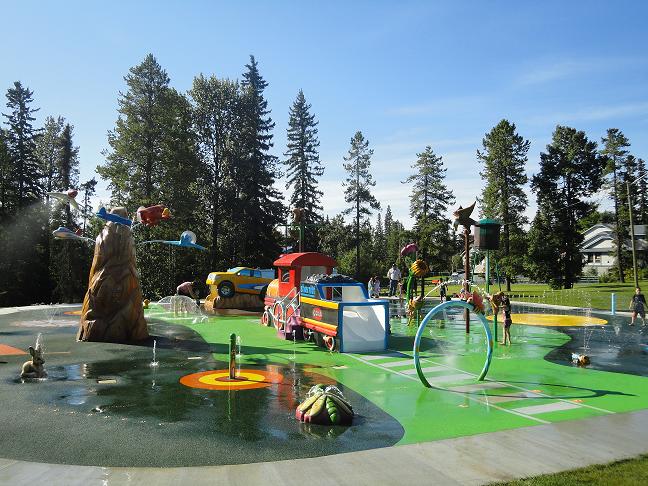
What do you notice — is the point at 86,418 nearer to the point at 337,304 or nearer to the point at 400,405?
the point at 400,405

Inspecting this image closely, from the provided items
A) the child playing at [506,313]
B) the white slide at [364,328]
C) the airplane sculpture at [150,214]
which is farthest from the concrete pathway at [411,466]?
the airplane sculpture at [150,214]

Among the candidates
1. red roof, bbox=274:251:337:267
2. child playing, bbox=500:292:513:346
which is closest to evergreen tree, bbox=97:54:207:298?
red roof, bbox=274:251:337:267

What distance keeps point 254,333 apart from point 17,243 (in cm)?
Answer: 3701

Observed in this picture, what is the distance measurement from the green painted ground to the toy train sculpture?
2.14ft

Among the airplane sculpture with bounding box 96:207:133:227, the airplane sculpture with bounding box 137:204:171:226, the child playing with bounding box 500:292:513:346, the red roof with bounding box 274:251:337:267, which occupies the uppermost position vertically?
the airplane sculpture with bounding box 137:204:171:226

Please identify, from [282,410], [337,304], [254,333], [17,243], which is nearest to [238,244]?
[17,243]

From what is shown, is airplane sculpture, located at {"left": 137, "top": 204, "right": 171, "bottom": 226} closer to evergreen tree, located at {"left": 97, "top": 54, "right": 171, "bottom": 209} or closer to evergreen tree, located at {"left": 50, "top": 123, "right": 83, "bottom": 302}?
evergreen tree, located at {"left": 97, "top": 54, "right": 171, "bottom": 209}

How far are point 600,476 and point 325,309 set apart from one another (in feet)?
37.2

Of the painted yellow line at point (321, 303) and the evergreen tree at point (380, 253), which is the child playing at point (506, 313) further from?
the evergreen tree at point (380, 253)

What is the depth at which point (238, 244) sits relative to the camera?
47844 millimetres

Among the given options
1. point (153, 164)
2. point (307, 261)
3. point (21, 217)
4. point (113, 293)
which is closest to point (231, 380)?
point (113, 293)

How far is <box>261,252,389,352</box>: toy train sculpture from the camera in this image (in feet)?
54.0

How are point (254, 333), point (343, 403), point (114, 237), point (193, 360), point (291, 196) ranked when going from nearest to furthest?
1. point (343, 403)
2. point (193, 360)
3. point (114, 237)
4. point (254, 333)
5. point (291, 196)

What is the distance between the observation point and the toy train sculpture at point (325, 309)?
54.0 feet
